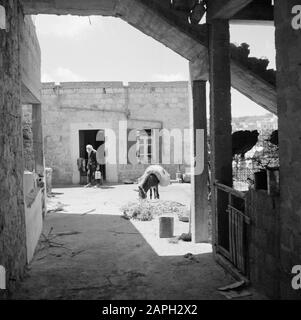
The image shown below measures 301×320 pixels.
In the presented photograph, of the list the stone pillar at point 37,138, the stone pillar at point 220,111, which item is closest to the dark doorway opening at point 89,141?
the stone pillar at point 37,138

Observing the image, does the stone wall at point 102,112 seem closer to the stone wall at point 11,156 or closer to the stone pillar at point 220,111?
the stone pillar at point 220,111


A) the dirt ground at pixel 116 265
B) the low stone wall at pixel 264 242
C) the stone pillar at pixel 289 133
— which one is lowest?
the dirt ground at pixel 116 265

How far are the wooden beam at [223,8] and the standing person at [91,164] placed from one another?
11719 mm

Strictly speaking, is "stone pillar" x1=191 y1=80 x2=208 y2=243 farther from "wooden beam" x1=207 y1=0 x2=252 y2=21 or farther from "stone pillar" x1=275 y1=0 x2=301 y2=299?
"stone pillar" x1=275 y1=0 x2=301 y2=299

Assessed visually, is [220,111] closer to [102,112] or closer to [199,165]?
[199,165]

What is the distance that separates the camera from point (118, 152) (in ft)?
60.1

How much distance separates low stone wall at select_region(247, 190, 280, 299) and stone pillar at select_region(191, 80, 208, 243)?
2.25m

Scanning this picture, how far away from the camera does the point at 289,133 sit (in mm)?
3693

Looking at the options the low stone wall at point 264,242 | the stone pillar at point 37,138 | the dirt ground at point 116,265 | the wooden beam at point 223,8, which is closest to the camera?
the low stone wall at point 264,242

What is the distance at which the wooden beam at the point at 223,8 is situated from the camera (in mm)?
5344

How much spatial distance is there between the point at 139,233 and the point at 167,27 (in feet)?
14.8

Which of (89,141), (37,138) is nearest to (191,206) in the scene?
(37,138)

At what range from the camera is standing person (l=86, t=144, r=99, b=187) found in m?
17.0

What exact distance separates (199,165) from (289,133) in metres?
3.48
